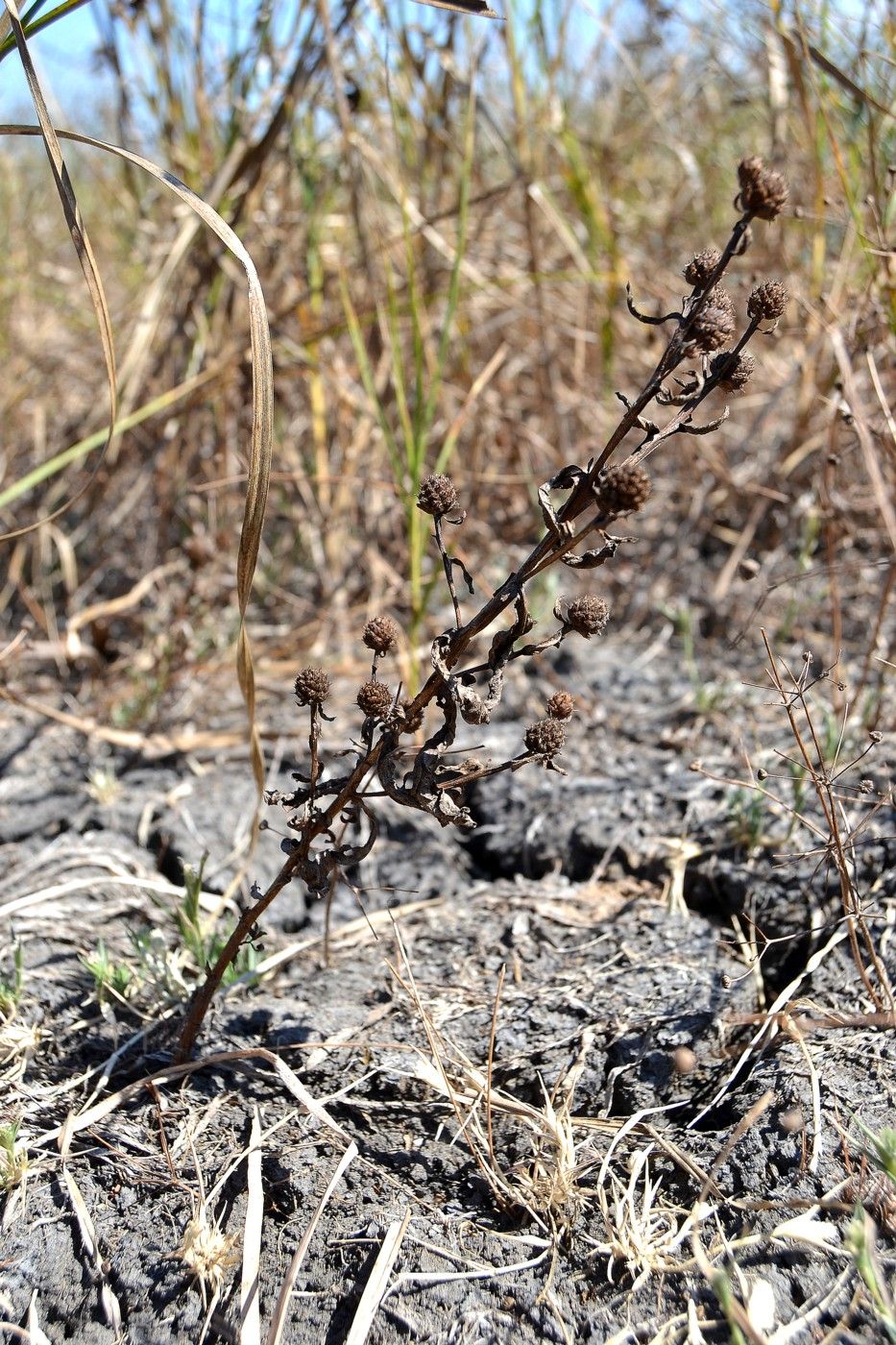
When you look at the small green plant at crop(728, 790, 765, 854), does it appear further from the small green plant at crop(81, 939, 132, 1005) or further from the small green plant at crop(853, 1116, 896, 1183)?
the small green plant at crop(81, 939, 132, 1005)

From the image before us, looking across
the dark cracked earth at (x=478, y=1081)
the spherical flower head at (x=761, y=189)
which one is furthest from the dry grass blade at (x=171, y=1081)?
the spherical flower head at (x=761, y=189)

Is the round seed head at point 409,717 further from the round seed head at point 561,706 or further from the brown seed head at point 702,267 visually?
the brown seed head at point 702,267

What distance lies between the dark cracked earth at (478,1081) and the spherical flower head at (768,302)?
714mm

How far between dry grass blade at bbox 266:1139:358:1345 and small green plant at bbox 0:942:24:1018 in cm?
53

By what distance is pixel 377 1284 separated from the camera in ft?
3.55

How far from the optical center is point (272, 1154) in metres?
1.25

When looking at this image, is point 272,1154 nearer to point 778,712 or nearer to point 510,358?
point 778,712

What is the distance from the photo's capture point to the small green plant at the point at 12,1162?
1.19 metres

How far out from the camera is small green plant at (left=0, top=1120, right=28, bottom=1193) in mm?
1191

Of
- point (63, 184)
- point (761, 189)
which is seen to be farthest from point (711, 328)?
point (63, 184)

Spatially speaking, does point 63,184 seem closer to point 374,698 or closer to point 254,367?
point 254,367

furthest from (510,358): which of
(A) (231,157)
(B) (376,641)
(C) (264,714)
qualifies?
(B) (376,641)

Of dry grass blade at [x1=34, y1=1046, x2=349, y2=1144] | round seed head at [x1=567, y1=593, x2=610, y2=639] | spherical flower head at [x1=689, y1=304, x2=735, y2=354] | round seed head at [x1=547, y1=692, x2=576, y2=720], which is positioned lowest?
dry grass blade at [x1=34, y1=1046, x2=349, y2=1144]

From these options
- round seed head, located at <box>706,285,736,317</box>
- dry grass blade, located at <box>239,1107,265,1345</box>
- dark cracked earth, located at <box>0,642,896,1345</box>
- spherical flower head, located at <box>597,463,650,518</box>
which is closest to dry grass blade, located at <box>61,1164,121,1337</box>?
dark cracked earth, located at <box>0,642,896,1345</box>
